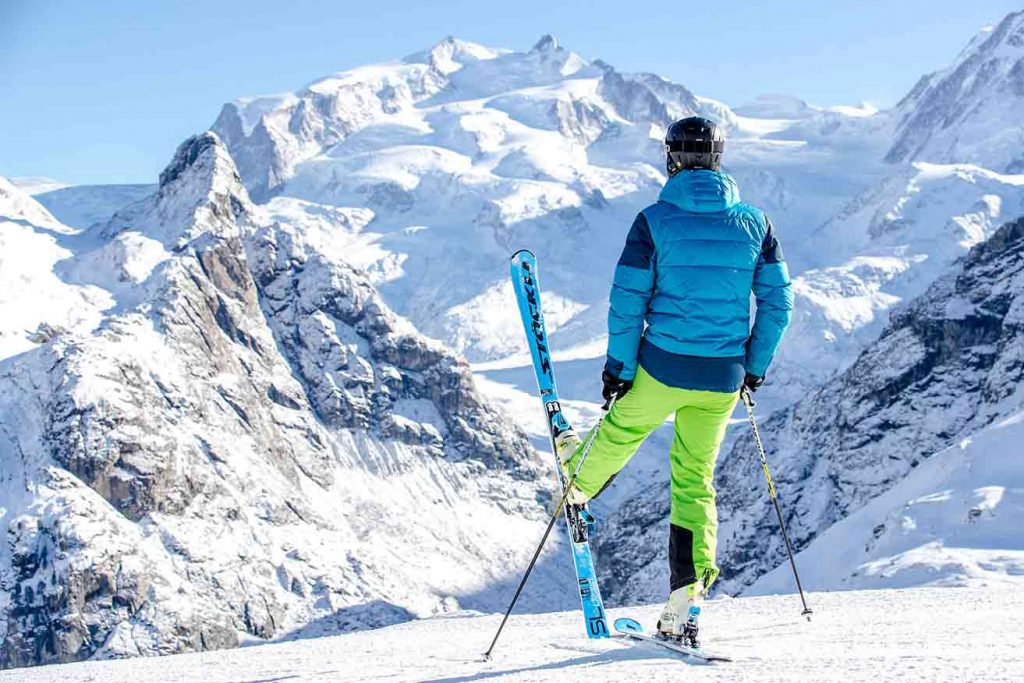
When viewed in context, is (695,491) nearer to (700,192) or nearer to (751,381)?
(751,381)

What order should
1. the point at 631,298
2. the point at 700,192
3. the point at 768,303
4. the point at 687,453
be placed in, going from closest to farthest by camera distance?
the point at 631,298, the point at 700,192, the point at 687,453, the point at 768,303

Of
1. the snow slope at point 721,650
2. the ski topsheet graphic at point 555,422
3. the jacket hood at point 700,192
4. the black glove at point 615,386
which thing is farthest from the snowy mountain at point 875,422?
the jacket hood at point 700,192

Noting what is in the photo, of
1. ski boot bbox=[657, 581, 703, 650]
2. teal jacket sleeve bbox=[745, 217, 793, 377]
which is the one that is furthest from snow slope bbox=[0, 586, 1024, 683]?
teal jacket sleeve bbox=[745, 217, 793, 377]

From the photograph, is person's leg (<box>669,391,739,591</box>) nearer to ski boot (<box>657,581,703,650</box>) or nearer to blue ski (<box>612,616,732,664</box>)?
ski boot (<box>657,581,703,650</box>)

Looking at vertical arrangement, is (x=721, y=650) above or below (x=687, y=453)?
below

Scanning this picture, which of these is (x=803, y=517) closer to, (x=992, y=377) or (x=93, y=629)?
(x=992, y=377)

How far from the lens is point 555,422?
12.5m

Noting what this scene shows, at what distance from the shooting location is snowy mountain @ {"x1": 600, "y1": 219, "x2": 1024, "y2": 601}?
514ft

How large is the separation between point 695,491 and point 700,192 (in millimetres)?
2597

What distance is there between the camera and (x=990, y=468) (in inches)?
2216

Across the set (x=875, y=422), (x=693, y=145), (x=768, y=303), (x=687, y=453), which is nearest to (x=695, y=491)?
(x=687, y=453)

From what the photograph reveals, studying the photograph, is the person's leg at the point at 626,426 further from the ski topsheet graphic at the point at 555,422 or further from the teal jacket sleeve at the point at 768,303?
the teal jacket sleeve at the point at 768,303

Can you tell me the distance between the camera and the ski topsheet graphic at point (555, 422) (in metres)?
12.0

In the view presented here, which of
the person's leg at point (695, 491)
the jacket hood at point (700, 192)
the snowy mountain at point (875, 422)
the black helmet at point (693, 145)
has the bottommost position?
the person's leg at point (695, 491)
